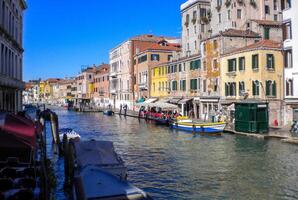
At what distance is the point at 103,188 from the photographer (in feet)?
23.6

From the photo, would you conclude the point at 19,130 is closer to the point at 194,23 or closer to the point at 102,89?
the point at 194,23

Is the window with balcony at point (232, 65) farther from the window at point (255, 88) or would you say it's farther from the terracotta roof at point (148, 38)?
the terracotta roof at point (148, 38)

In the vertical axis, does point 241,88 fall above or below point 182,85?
below

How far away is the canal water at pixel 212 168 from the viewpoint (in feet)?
42.6

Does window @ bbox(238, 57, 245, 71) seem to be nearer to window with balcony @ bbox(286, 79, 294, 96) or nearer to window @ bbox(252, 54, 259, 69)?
window @ bbox(252, 54, 259, 69)

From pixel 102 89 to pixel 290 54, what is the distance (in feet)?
227

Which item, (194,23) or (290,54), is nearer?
(290,54)

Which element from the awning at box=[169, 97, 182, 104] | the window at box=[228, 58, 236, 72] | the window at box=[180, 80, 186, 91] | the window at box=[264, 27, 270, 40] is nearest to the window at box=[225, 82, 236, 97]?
the window at box=[228, 58, 236, 72]

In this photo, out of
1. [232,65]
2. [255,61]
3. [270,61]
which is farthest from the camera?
[232,65]

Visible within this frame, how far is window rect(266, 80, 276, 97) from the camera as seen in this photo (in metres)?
31.7

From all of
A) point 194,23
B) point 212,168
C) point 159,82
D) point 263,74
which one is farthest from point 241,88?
point 159,82

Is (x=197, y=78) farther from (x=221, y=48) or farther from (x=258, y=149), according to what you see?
(x=258, y=149)

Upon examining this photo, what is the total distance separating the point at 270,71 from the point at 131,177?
67.8ft

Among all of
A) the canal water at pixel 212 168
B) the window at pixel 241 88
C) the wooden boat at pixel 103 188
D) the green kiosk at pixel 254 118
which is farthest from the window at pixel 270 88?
the wooden boat at pixel 103 188
